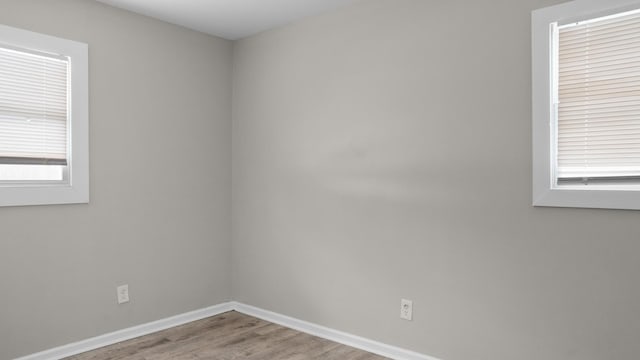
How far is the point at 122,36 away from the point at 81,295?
187 cm

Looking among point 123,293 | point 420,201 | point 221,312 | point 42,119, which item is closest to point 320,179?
point 420,201

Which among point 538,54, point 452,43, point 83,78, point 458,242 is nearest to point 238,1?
point 83,78

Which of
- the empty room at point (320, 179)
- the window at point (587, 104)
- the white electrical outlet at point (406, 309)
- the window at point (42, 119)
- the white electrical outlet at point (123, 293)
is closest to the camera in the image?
the window at point (587, 104)

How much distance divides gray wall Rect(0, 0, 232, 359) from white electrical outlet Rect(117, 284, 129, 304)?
0.04 metres

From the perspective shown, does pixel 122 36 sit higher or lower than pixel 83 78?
higher

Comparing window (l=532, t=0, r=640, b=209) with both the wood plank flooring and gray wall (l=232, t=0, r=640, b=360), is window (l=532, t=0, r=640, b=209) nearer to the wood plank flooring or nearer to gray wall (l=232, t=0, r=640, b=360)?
gray wall (l=232, t=0, r=640, b=360)

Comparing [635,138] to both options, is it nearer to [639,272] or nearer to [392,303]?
[639,272]

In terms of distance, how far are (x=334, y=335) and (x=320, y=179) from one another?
1160 millimetres

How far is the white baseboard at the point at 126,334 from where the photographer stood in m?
3.07

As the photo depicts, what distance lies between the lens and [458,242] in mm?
2832

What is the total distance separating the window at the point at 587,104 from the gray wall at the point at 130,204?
262cm

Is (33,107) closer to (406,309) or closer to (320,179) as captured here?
(320,179)

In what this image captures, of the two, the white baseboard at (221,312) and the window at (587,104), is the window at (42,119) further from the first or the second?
the window at (587,104)

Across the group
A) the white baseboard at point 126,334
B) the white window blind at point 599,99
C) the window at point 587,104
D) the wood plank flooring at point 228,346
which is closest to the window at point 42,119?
the white baseboard at point 126,334
